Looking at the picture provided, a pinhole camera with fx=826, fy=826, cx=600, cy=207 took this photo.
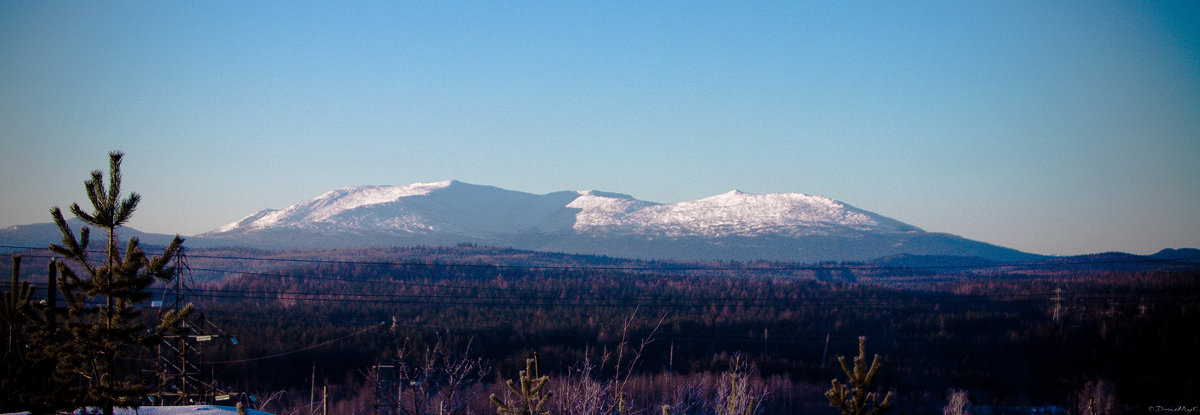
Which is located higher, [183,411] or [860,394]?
[860,394]

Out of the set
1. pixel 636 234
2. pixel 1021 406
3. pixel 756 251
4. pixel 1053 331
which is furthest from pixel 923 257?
pixel 1021 406

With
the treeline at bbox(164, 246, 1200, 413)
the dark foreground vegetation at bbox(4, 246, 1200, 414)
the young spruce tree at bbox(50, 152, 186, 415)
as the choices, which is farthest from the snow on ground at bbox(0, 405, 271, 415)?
the treeline at bbox(164, 246, 1200, 413)

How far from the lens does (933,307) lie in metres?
76.4

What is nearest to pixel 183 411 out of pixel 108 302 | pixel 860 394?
pixel 108 302

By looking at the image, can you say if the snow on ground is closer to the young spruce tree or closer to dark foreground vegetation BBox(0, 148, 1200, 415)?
the young spruce tree

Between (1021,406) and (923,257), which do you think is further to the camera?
(923,257)

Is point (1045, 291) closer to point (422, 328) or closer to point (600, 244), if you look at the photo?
point (422, 328)

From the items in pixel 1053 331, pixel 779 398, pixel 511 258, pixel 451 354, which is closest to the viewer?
pixel 779 398

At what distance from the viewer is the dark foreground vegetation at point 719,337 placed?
153ft

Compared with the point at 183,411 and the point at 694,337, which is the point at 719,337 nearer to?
the point at 694,337

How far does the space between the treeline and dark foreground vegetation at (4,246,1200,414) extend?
0.19 metres

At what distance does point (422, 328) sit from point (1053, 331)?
4551 cm

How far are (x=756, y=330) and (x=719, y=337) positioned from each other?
11.1 feet

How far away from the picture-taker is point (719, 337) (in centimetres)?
6450
